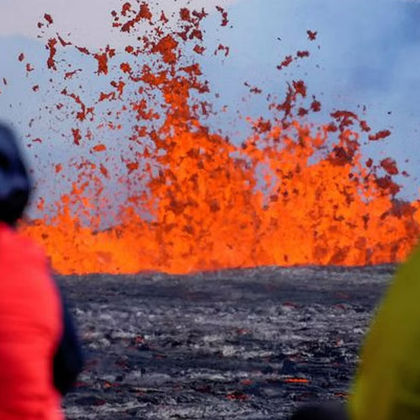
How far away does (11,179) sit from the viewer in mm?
2055

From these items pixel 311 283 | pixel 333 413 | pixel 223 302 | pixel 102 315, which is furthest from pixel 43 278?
pixel 311 283

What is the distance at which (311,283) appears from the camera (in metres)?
18.5

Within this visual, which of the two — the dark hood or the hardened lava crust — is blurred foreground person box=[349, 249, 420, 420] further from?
the hardened lava crust

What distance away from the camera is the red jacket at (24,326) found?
202cm

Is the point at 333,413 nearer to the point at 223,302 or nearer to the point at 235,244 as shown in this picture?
the point at 223,302

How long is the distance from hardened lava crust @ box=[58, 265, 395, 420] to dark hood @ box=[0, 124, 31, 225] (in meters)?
6.69

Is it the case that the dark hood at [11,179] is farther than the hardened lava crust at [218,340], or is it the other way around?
the hardened lava crust at [218,340]

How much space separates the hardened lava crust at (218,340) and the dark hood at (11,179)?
6687 millimetres

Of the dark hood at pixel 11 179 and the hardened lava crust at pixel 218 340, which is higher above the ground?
the dark hood at pixel 11 179

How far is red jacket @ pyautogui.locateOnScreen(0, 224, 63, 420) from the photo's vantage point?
2.02 m

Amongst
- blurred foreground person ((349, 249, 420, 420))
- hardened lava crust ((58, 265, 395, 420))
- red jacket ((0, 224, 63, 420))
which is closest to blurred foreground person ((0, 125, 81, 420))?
red jacket ((0, 224, 63, 420))

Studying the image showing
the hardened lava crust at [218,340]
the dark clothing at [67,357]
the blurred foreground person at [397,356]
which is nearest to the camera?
the blurred foreground person at [397,356]

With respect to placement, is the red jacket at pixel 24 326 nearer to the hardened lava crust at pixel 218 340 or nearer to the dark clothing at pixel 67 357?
the dark clothing at pixel 67 357

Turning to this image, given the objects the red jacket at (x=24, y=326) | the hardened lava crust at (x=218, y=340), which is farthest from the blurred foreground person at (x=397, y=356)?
the hardened lava crust at (x=218, y=340)
